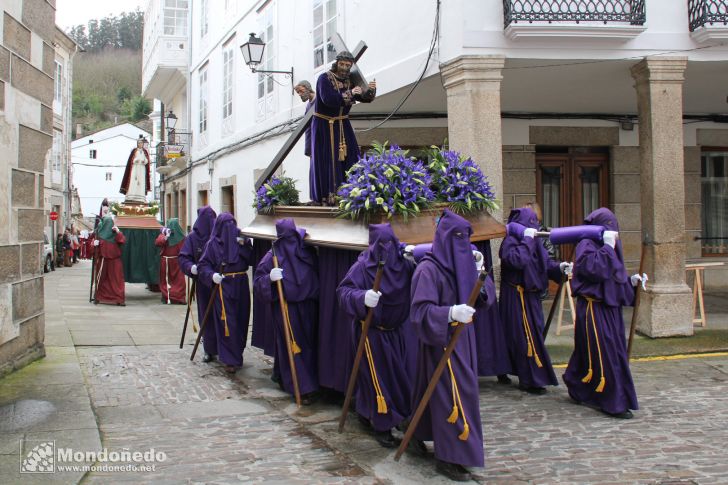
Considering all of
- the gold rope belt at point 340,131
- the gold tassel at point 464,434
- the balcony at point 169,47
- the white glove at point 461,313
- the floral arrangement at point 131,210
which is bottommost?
the gold tassel at point 464,434

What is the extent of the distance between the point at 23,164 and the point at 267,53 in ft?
30.5

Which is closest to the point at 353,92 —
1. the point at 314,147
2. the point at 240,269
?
the point at 314,147

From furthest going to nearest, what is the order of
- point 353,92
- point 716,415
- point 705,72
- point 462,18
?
1. point 705,72
2. point 462,18
3. point 353,92
4. point 716,415

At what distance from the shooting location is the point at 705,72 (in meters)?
10.0

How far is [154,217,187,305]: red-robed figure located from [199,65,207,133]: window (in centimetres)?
786

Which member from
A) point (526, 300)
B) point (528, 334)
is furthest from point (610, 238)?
point (528, 334)

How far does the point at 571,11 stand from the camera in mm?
9086

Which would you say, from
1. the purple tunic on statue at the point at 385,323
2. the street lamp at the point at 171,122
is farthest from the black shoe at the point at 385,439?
the street lamp at the point at 171,122

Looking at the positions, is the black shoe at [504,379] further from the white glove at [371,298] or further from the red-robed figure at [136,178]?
the red-robed figure at [136,178]

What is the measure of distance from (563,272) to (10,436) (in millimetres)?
5064

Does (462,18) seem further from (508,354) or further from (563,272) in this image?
(508,354)

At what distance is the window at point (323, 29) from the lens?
1250 centimetres

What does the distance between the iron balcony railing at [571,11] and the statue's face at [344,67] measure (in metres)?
2.66

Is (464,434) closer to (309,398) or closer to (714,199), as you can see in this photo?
(309,398)
